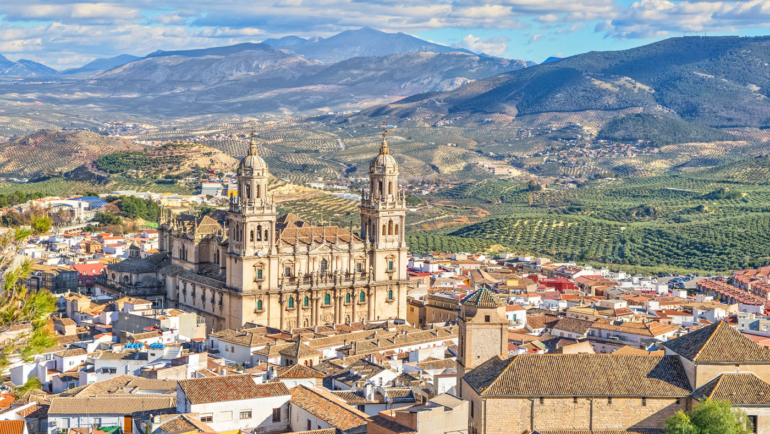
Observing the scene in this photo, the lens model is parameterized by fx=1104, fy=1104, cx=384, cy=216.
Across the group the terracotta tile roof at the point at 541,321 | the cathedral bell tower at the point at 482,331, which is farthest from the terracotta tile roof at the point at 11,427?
the terracotta tile roof at the point at 541,321

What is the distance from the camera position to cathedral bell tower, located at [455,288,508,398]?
112 feet

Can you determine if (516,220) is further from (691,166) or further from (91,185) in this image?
(691,166)

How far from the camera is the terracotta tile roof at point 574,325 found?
54.4m

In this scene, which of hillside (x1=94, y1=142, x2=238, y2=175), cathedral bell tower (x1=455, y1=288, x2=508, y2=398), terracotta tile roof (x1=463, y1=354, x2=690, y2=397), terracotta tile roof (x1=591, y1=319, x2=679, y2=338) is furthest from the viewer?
hillside (x1=94, y1=142, x2=238, y2=175)

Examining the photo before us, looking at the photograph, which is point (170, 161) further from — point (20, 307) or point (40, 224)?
point (40, 224)

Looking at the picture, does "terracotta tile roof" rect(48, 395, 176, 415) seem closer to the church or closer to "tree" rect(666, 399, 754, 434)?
"tree" rect(666, 399, 754, 434)

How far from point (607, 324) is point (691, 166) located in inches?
5804

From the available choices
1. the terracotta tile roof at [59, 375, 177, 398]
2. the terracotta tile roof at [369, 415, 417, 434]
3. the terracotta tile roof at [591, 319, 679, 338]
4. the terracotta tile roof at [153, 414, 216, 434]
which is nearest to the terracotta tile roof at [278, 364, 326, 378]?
the terracotta tile roof at [59, 375, 177, 398]

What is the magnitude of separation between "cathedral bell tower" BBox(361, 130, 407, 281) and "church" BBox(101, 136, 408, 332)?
55 millimetres

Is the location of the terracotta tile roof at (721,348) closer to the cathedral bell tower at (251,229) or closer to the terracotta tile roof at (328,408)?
the terracotta tile roof at (328,408)

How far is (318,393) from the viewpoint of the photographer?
34.2 meters

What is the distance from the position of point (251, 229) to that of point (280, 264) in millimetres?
2509

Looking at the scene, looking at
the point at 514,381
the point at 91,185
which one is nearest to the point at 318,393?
the point at 514,381

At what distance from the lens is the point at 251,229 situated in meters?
56.8
